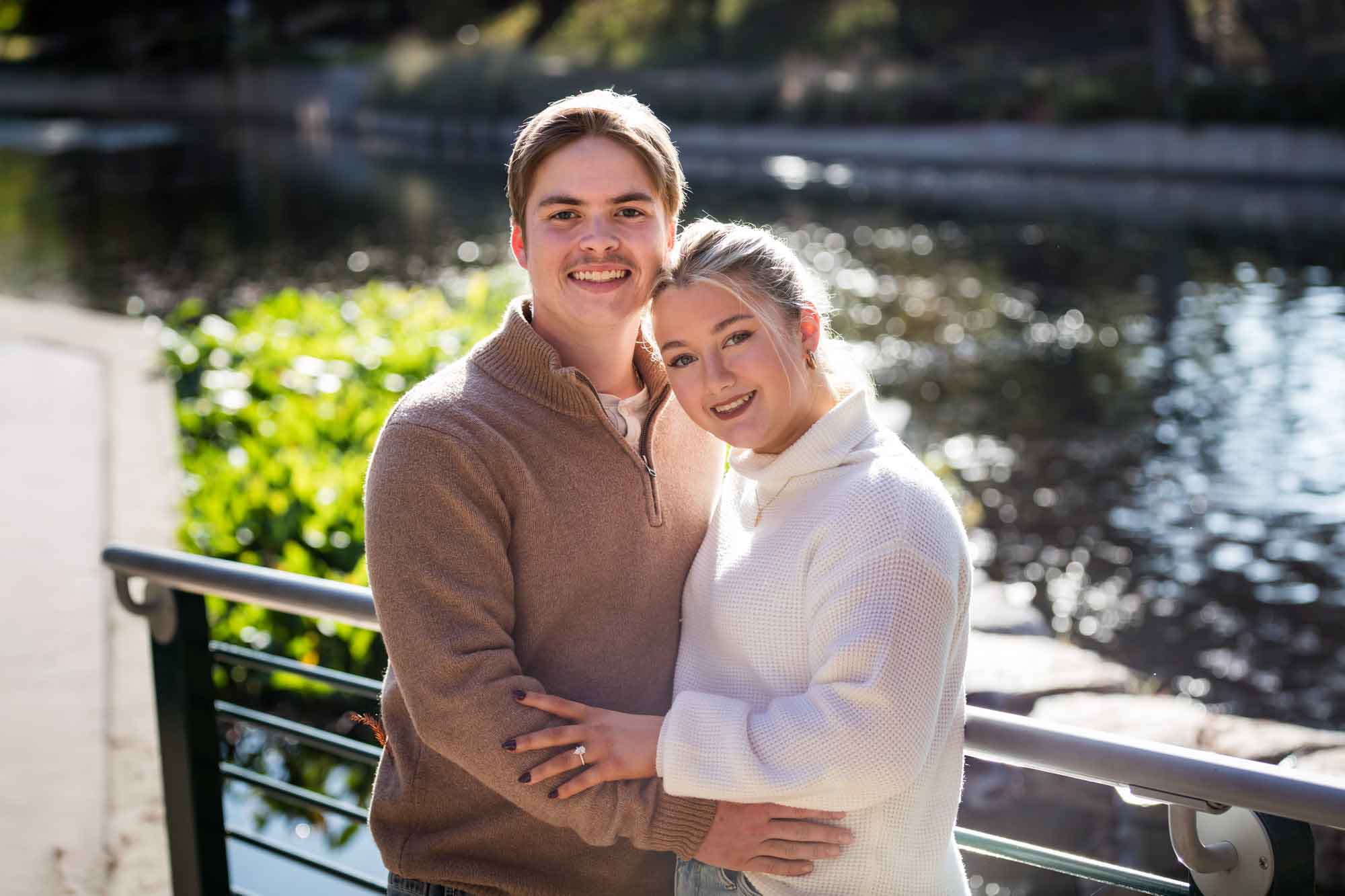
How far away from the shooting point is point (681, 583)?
213 cm

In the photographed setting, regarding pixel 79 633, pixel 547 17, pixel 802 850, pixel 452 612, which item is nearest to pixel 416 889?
pixel 452 612

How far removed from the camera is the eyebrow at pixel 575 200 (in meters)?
2.05

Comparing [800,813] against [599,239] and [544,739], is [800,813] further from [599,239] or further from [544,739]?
[599,239]

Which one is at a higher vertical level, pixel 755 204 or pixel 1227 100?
pixel 1227 100

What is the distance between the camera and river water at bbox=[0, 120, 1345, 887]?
25.7ft

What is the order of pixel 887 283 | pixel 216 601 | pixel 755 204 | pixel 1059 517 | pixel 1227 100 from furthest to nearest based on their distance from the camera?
pixel 1227 100, pixel 755 204, pixel 887 283, pixel 1059 517, pixel 216 601

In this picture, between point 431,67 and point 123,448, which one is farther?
point 431,67

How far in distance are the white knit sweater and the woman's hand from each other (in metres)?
0.04

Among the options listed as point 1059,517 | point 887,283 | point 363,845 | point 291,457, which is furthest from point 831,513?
point 887,283

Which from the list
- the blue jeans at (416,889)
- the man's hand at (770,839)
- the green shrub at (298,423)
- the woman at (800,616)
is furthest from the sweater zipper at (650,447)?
the green shrub at (298,423)

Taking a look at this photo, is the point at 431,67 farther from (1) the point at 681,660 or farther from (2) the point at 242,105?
(1) the point at 681,660

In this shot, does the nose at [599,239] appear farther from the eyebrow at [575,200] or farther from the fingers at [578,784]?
the fingers at [578,784]

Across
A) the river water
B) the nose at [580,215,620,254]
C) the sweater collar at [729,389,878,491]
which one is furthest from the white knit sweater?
the river water

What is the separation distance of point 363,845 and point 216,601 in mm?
1378
